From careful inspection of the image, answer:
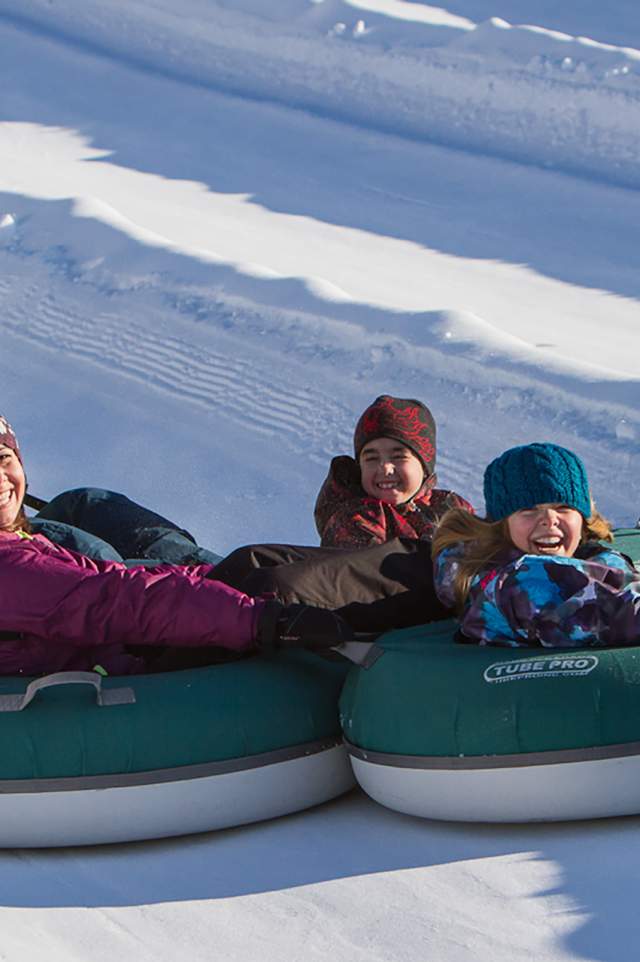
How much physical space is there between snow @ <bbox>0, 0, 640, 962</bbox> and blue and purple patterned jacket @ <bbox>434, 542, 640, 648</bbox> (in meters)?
0.37

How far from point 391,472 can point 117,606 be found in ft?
4.33

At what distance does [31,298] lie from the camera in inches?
342

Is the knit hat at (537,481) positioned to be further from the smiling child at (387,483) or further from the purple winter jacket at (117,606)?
the smiling child at (387,483)

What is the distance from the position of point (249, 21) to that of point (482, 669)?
12.1 m

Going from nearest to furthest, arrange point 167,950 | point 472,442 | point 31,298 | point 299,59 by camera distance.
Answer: point 167,950 < point 472,442 < point 31,298 < point 299,59

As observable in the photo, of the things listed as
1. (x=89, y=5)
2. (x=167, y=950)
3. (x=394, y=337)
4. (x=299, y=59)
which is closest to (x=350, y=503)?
(x=167, y=950)

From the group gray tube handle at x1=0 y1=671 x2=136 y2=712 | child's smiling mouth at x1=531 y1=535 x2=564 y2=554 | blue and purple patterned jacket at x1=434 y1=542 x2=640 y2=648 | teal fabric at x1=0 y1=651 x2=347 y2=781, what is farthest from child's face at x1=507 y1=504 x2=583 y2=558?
gray tube handle at x1=0 y1=671 x2=136 y2=712

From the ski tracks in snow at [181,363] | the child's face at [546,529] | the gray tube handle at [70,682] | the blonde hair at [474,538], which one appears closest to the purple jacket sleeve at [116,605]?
the gray tube handle at [70,682]

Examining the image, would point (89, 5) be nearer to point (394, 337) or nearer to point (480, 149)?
point (480, 149)

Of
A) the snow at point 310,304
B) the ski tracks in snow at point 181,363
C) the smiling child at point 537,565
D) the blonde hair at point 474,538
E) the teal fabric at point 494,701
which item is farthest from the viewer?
the ski tracks in snow at point 181,363

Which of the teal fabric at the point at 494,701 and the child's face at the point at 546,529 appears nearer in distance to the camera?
the teal fabric at the point at 494,701

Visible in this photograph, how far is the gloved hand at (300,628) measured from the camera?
3.10 meters

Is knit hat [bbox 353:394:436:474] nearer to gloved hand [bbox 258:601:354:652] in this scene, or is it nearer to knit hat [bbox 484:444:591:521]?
knit hat [bbox 484:444:591:521]

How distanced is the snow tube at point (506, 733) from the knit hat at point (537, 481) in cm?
35
